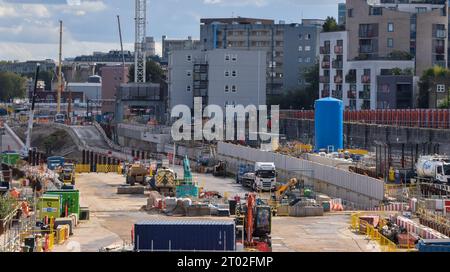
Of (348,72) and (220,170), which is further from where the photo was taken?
(348,72)

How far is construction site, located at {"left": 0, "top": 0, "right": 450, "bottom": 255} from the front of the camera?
25.7 metres

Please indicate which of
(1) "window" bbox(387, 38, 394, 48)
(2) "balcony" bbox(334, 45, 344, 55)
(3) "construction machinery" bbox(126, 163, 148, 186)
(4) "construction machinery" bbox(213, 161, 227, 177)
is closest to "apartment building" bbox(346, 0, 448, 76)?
(1) "window" bbox(387, 38, 394, 48)

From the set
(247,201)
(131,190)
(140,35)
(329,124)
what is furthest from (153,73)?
(247,201)

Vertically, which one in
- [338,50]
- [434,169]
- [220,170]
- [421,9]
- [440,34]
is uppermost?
[421,9]

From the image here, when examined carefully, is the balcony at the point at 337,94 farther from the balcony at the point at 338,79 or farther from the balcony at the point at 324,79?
the balcony at the point at 324,79

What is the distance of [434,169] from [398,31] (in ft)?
149

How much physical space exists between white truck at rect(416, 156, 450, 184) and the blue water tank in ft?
54.3

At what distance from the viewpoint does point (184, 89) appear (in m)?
96.9

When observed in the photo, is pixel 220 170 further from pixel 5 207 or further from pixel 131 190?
pixel 5 207

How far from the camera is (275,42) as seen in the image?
127 m

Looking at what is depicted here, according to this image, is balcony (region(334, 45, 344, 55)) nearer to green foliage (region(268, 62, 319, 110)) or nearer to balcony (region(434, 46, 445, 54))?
balcony (region(434, 46, 445, 54))

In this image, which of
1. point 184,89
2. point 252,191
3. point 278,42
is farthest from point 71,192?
point 278,42

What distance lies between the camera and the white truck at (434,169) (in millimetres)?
39938
